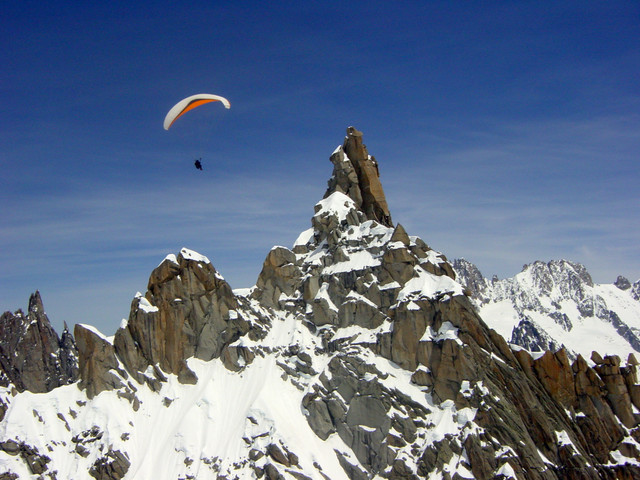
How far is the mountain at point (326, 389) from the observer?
126750 millimetres

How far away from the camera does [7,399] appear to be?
454ft

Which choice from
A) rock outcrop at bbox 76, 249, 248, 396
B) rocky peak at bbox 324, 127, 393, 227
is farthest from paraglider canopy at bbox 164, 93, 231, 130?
rocky peak at bbox 324, 127, 393, 227

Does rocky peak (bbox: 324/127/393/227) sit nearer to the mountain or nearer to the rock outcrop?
the mountain

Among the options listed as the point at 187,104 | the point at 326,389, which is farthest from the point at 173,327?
the point at 187,104

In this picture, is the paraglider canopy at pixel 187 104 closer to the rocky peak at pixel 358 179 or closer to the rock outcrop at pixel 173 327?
the rock outcrop at pixel 173 327

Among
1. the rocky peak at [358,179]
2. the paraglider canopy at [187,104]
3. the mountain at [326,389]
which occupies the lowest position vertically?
the mountain at [326,389]

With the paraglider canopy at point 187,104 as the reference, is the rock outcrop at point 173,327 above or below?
below

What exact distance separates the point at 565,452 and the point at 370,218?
238 feet

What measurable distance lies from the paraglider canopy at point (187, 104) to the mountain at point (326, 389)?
4791 centimetres

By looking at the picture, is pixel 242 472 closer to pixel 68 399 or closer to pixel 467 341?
pixel 68 399

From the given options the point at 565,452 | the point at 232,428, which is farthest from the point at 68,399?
the point at 565,452

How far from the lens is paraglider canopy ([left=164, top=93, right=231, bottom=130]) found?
10888 cm

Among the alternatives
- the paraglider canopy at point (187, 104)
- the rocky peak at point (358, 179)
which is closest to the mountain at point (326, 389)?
the rocky peak at point (358, 179)

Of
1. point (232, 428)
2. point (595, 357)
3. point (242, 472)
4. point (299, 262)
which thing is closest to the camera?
point (242, 472)
